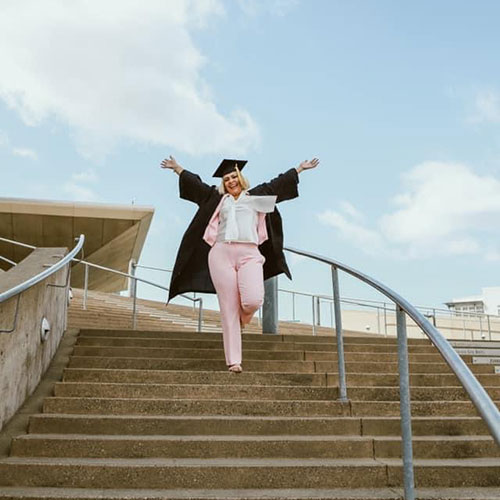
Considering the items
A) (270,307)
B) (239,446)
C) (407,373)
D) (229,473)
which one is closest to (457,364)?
(407,373)

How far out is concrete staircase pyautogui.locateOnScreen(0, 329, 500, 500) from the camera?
3111mm

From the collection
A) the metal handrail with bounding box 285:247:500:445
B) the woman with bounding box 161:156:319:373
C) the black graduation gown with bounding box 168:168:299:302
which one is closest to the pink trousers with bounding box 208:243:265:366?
the woman with bounding box 161:156:319:373

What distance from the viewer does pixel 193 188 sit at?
492 centimetres

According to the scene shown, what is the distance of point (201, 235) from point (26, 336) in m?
1.63

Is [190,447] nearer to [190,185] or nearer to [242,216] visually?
[242,216]

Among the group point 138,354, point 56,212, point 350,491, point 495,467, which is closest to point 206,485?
point 350,491

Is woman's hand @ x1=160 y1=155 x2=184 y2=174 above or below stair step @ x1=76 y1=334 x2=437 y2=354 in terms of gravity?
→ above

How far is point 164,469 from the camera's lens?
10.3 ft

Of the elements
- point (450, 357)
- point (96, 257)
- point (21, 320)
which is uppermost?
point (96, 257)

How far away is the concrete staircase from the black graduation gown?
64 cm

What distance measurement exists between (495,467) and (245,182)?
2676mm

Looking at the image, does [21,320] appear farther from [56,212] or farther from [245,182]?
[56,212]

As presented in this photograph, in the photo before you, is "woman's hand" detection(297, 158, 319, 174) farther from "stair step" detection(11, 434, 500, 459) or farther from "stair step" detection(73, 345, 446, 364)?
"stair step" detection(11, 434, 500, 459)

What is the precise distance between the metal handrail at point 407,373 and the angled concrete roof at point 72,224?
13.5 m
